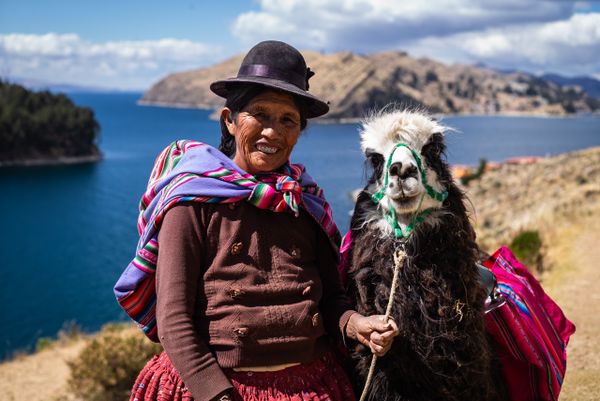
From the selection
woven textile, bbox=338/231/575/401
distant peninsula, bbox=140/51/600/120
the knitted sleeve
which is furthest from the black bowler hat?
distant peninsula, bbox=140/51/600/120

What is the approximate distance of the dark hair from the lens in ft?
6.80

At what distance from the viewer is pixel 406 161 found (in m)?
2.02

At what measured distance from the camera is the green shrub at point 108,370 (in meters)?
7.75

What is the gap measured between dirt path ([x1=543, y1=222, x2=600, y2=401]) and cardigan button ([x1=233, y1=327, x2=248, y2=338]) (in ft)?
11.0

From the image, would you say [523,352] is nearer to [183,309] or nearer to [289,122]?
[289,122]

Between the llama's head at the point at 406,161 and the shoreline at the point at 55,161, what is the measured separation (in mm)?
59936

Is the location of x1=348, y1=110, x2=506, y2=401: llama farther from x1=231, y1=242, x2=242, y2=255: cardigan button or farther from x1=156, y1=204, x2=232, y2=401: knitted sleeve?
x1=156, y1=204, x2=232, y2=401: knitted sleeve

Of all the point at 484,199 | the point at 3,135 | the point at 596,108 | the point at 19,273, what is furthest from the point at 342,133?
the point at 596,108

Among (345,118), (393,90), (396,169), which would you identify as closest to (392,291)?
(396,169)

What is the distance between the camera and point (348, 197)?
3981 centimetres

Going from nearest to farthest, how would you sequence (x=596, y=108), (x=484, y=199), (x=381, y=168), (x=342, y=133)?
(x=381, y=168) < (x=484, y=199) < (x=342, y=133) < (x=596, y=108)

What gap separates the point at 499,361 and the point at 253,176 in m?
1.46

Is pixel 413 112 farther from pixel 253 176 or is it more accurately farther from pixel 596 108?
pixel 596 108

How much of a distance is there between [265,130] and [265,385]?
0.86m
